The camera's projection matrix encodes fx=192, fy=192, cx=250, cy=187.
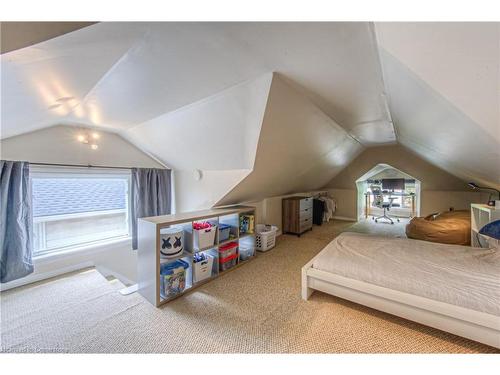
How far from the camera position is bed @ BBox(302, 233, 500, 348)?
133cm

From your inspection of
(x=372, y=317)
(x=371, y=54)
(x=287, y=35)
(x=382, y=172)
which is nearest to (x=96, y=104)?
(x=287, y=35)

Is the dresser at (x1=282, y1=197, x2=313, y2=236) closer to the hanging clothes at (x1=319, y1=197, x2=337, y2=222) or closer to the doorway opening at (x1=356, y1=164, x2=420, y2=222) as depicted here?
the hanging clothes at (x1=319, y1=197, x2=337, y2=222)

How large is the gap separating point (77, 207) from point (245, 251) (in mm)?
2572

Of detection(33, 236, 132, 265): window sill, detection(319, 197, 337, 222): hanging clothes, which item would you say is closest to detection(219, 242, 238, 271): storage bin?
detection(33, 236, 132, 265): window sill

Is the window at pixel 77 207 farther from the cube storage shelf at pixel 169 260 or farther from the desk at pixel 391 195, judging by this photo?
the desk at pixel 391 195

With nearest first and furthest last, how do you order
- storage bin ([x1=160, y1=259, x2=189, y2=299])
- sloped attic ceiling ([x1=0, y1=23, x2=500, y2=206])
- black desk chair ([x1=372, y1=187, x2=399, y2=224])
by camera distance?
sloped attic ceiling ([x1=0, y1=23, x2=500, y2=206])
storage bin ([x1=160, y1=259, x2=189, y2=299])
black desk chair ([x1=372, y1=187, x2=399, y2=224])

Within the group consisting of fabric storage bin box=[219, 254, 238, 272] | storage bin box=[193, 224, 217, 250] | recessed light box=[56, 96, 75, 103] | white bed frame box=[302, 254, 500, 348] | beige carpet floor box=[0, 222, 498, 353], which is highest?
recessed light box=[56, 96, 75, 103]

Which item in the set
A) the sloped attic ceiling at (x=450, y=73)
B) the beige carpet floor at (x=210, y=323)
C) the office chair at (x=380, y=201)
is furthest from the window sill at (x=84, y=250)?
the office chair at (x=380, y=201)

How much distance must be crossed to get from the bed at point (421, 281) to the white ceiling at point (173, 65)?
1.62 meters

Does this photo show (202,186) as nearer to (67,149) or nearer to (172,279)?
(172,279)

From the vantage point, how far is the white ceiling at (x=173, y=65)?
98 centimetres

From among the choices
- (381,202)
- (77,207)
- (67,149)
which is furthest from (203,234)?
(381,202)

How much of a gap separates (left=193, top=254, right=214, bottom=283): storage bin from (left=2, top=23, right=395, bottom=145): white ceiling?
1812mm
